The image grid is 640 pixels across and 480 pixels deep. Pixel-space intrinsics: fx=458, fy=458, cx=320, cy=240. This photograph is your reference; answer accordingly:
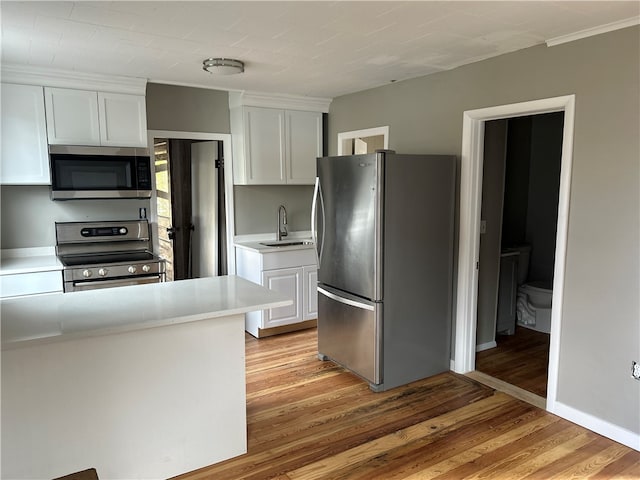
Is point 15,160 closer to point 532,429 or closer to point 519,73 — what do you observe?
point 519,73

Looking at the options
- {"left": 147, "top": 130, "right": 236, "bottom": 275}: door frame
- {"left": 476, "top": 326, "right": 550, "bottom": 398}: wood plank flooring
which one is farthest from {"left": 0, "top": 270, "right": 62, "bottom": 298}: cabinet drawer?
{"left": 476, "top": 326, "right": 550, "bottom": 398}: wood plank flooring

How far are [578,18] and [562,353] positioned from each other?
6.22 feet

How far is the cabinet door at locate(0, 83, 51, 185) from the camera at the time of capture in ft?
10.9

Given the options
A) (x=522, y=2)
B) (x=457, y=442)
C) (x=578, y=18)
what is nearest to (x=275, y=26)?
(x=522, y=2)

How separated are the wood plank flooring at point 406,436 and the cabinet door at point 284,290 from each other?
0.87m

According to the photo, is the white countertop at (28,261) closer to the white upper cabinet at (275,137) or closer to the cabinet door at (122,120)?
the cabinet door at (122,120)

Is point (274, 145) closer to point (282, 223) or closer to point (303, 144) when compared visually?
point (303, 144)

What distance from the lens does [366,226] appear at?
3154 millimetres

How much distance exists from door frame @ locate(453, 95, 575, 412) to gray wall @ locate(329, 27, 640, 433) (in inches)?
1.6

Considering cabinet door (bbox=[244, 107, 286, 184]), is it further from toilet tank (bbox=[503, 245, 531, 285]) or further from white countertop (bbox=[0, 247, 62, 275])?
toilet tank (bbox=[503, 245, 531, 285])

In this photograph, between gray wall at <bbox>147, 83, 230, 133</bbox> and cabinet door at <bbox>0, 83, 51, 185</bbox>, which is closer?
cabinet door at <bbox>0, 83, 51, 185</bbox>

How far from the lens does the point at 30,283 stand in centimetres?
326

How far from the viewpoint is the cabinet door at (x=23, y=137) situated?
331cm

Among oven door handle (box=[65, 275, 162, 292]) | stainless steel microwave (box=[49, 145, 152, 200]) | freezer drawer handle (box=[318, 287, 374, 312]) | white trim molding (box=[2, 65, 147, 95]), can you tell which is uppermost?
white trim molding (box=[2, 65, 147, 95])
